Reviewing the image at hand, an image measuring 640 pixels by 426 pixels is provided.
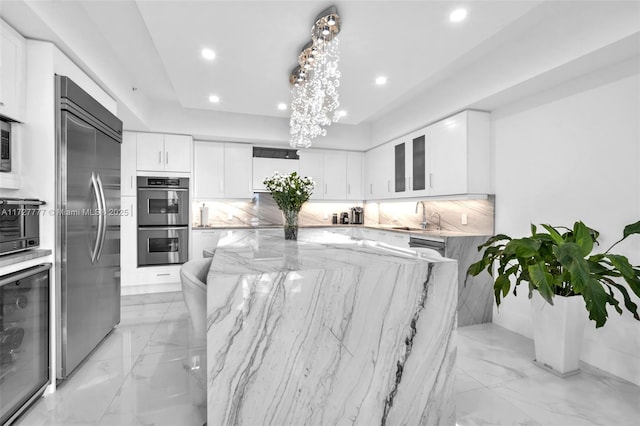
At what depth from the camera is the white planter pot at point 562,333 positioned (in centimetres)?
224

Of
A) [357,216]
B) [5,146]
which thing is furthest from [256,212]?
[5,146]

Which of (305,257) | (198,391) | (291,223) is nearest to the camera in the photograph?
(305,257)

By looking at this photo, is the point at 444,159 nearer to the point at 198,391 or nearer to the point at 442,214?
the point at 442,214

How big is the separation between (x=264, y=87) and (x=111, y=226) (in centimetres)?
205

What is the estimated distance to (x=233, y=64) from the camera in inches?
112

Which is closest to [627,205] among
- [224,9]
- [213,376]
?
[213,376]

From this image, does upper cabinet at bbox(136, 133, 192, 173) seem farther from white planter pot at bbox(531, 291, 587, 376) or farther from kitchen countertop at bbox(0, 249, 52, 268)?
white planter pot at bbox(531, 291, 587, 376)

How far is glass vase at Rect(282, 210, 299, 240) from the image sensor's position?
2.46 metres

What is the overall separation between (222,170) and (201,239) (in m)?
1.13

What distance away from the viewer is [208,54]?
2650 millimetres

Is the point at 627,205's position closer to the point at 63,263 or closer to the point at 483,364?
the point at 483,364

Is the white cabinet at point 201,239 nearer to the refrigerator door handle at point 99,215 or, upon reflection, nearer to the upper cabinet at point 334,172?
the upper cabinet at point 334,172

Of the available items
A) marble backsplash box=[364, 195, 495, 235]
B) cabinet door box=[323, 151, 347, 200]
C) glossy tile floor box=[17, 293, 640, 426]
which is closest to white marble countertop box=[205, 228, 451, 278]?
glossy tile floor box=[17, 293, 640, 426]

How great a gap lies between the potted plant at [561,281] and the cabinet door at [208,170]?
12.6ft
